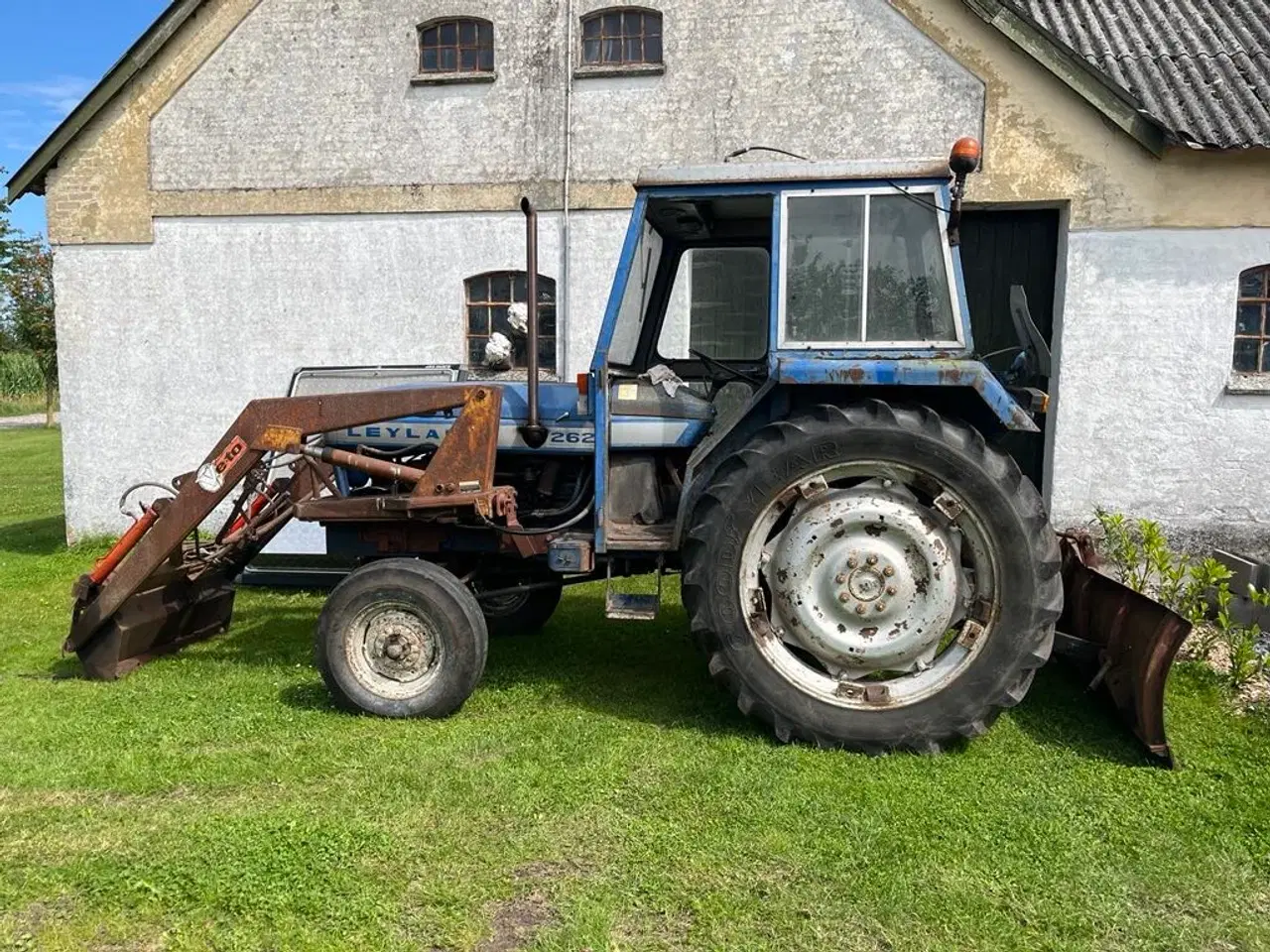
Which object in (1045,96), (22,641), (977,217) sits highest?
(1045,96)

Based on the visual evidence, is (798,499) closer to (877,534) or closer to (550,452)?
(877,534)

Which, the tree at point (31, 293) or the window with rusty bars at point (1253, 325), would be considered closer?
the window with rusty bars at point (1253, 325)

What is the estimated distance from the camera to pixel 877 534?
3584 millimetres

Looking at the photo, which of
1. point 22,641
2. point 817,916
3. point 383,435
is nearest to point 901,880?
point 817,916

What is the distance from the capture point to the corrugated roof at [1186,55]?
666cm

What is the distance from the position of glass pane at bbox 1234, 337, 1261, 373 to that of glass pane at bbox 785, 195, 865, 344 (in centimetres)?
516

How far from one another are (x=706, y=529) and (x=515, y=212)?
5.01 meters

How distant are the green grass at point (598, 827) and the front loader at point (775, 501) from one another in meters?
0.29

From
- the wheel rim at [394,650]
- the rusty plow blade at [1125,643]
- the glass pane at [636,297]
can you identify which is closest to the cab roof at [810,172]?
the glass pane at [636,297]

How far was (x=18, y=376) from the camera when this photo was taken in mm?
35375

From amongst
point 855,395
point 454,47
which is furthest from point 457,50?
point 855,395

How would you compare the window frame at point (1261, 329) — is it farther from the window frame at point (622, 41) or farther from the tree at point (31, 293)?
the tree at point (31, 293)

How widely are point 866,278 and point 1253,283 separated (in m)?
5.25

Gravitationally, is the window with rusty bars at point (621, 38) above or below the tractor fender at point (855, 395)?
above
